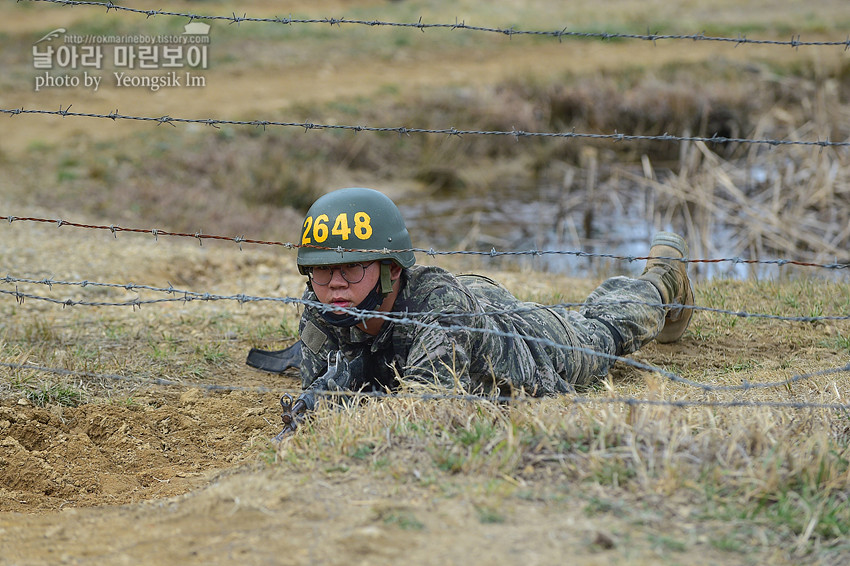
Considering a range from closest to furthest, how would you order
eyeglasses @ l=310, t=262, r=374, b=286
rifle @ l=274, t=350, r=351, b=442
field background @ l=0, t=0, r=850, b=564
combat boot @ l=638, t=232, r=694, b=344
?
field background @ l=0, t=0, r=850, b=564
rifle @ l=274, t=350, r=351, b=442
eyeglasses @ l=310, t=262, r=374, b=286
combat boot @ l=638, t=232, r=694, b=344

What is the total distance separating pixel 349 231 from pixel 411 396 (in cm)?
91

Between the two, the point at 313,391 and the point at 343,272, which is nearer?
the point at 313,391

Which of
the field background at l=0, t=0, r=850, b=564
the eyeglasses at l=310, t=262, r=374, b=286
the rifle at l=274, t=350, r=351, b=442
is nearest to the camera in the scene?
the field background at l=0, t=0, r=850, b=564

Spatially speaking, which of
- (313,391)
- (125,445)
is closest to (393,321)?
(313,391)

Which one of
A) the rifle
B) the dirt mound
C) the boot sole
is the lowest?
the dirt mound

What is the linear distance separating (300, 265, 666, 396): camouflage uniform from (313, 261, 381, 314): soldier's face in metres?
0.20

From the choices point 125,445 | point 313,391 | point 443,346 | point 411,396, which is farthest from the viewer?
point 125,445

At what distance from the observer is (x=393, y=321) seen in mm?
4066

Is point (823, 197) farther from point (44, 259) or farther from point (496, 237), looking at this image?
point (44, 259)

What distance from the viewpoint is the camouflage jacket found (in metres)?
4.18

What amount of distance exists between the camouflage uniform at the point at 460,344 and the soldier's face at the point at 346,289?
0.20 metres

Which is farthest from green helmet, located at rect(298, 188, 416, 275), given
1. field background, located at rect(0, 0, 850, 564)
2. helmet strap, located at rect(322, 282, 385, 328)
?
field background, located at rect(0, 0, 850, 564)

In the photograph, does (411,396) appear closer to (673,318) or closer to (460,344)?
(460,344)

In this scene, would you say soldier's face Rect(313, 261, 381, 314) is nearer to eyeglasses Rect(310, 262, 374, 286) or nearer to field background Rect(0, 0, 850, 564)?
eyeglasses Rect(310, 262, 374, 286)
